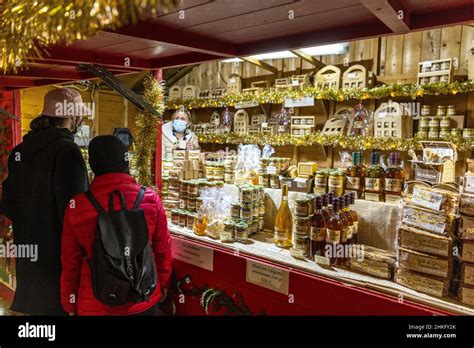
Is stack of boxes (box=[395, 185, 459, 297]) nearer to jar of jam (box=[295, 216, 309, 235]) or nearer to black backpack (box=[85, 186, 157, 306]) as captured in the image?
jar of jam (box=[295, 216, 309, 235])

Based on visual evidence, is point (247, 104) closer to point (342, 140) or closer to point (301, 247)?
point (342, 140)

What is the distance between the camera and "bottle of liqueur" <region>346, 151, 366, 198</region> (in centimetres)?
221

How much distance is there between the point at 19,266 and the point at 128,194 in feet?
2.93

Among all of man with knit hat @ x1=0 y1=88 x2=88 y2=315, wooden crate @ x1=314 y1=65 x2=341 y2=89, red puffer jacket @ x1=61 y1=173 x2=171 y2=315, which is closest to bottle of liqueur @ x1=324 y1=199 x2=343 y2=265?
red puffer jacket @ x1=61 y1=173 x2=171 y2=315

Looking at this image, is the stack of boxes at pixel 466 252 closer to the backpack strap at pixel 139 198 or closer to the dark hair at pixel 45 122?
the backpack strap at pixel 139 198

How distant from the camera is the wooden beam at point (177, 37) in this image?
175 centimetres

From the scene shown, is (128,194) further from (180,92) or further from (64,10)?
(180,92)

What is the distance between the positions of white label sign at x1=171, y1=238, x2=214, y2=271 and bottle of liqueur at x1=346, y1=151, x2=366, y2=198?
100 cm

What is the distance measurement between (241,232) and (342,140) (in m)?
1.90

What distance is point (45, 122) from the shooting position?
6.34 feet

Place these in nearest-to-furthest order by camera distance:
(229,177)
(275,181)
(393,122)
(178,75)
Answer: (275,181), (229,177), (393,122), (178,75)

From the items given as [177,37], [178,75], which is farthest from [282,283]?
[178,75]

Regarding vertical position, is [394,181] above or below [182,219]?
above

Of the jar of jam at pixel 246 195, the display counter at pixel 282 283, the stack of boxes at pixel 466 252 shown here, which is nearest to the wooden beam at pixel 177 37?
the jar of jam at pixel 246 195
